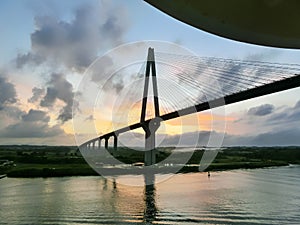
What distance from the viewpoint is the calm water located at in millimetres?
10758

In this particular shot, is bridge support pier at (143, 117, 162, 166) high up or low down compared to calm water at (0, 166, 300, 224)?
up

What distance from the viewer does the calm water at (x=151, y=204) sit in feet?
35.3

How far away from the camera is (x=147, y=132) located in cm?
2447

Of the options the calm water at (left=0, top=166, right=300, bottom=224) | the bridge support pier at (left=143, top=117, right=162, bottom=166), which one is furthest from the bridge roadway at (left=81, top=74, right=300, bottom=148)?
the calm water at (left=0, top=166, right=300, bottom=224)

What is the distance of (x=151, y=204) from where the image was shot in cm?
1338

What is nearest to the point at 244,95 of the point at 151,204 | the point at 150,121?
the point at 151,204

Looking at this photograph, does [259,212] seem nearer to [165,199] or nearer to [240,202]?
[240,202]

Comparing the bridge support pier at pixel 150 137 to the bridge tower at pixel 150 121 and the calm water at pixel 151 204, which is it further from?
the calm water at pixel 151 204

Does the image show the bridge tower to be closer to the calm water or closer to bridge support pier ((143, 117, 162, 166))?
bridge support pier ((143, 117, 162, 166))

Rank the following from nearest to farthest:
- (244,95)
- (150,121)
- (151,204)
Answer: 1. (151,204)
2. (244,95)
3. (150,121)

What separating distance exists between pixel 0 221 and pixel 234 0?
11536 millimetres

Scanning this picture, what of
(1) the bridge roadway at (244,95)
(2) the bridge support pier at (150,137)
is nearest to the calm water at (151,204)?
(1) the bridge roadway at (244,95)

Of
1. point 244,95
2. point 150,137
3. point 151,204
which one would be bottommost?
point 151,204

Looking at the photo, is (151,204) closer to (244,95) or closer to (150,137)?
(244,95)
